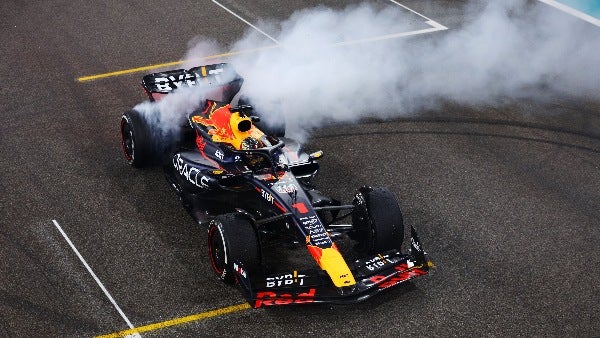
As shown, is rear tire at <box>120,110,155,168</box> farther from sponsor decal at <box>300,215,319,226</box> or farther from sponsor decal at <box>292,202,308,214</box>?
sponsor decal at <box>300,215,319,226</box>

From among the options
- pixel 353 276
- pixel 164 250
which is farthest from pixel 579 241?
pixel 164 250

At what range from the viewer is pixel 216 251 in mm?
10789

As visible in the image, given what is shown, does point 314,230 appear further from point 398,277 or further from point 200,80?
point 200,80

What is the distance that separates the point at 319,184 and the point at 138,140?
8.23 ft

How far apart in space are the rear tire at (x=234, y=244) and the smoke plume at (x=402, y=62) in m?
3.04

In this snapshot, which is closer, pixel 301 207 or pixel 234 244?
pixel 234 244

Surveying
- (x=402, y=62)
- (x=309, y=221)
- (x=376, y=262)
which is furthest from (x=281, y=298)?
(x=402, y=62)

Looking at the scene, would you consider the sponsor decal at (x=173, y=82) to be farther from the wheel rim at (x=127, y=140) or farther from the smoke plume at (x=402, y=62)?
the wheel rim at (x=127, y=140)

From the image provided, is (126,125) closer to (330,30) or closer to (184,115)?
(184,115)

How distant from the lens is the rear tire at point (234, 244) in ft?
33.8

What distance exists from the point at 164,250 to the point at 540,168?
19.0ft

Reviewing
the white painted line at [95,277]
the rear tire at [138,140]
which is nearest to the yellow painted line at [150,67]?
the rear tire at [138,140]

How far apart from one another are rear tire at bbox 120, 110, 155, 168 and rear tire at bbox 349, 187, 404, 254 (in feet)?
10.4

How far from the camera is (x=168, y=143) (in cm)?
1287
